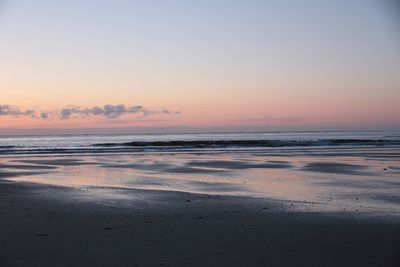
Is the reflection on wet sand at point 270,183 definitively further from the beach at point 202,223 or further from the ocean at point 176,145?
the ocean at point 176,145

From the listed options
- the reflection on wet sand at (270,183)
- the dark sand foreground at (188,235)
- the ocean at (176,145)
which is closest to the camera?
the dark sand foreground at (188,235)

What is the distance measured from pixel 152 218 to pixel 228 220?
1.52 meters

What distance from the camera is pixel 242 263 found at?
567 cm

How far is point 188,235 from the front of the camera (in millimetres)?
7062

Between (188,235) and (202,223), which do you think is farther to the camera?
(202,223)

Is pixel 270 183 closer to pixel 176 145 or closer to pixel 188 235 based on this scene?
pixel 188 235

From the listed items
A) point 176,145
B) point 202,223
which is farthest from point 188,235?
point 176,145

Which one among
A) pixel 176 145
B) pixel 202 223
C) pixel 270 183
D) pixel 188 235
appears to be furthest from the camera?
pixel 176 145

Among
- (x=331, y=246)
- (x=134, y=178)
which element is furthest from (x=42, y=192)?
(x=331, y=246)

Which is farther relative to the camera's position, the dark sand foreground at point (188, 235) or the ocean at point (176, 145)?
the ocean at point (176, 145)

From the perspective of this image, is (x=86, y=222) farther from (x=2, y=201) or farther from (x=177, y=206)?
(x=2, y=201)

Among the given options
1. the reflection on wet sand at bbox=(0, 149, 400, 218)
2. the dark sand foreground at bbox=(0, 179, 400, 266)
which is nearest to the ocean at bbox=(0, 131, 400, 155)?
the reflection on wet sand at bbox=(0, 149, 400, 218)

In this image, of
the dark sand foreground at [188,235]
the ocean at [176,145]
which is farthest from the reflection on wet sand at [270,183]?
the ocean at [176,145]

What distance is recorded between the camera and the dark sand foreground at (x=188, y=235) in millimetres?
5836
